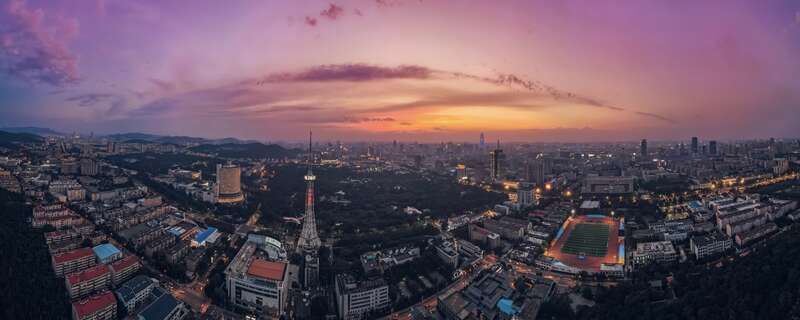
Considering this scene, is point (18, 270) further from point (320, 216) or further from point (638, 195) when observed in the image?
point (638, 195)

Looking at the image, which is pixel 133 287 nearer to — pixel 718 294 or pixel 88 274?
pixel 88 274

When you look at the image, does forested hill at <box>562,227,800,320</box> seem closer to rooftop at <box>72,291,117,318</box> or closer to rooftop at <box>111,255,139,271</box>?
rooftop at <box>72,291,117,318</box>

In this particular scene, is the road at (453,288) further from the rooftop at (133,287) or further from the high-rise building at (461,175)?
the high-rise building at (461,175)

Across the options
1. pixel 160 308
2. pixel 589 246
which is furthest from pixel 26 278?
pixel 589 246

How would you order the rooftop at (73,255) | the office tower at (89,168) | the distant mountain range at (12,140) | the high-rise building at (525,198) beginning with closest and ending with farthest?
1. the rooftop at (73,255)
2. the high-rise building at (525,198)
3. the office tower at (89,168)
4. the distant mountain range at (12,140)

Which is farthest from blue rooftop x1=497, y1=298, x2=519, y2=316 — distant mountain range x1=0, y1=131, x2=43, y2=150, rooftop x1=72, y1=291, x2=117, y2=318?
distant mountain range x1=0, y1=131, x2=43, y2=150

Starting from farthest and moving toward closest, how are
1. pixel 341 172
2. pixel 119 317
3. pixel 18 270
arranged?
pixel 341 172
pixel 18 270
pixel 119 317

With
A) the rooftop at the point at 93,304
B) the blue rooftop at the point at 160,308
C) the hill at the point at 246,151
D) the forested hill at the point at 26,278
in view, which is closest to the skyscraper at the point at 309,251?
the blue rooftop at the point at 160,308

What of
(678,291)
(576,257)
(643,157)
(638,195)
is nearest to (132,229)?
(576,257)
